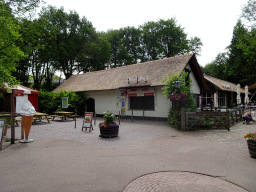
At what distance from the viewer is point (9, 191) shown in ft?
11.7

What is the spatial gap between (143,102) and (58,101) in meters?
9.61

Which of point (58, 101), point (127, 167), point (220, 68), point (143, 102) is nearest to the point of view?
point (127, 167)

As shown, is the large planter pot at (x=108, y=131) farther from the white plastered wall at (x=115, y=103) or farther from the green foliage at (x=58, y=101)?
the green foliage at (x=58, y=101)

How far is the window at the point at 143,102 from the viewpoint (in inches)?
664

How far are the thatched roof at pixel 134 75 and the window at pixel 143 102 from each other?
1.53 metres

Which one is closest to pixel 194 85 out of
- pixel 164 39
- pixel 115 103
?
pixel 115 103

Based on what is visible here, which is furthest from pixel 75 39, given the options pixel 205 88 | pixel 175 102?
pixel 175 102

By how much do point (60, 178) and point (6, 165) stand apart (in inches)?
76.3

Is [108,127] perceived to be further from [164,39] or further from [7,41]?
[164,39]

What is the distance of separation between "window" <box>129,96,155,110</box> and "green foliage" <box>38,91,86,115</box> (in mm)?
6184

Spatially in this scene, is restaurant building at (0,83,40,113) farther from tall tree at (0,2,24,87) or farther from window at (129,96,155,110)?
window at (129,96,155,110)

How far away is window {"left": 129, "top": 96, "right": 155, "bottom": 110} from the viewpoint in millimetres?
16875

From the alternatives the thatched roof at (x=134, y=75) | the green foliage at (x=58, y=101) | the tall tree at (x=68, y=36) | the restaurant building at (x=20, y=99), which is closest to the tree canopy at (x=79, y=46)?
the tall tree at (x=68, y=36)

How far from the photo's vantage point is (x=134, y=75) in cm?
1861
